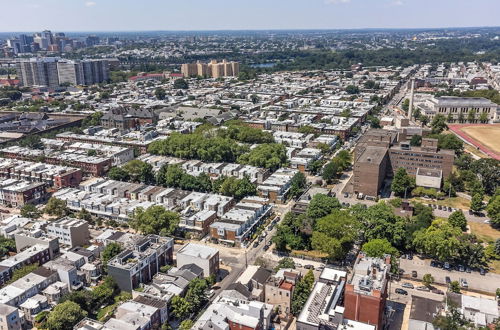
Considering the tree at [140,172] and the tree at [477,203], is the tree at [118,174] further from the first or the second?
the tree at [477,203]

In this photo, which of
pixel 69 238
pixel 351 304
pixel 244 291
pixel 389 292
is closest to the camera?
pixel 351 304

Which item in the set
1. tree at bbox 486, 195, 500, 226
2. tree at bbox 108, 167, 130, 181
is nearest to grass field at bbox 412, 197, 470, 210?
tree at bbox 486, 195, 500, 226

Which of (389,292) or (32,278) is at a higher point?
(32,278)

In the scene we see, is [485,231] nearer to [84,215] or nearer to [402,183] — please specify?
[402,183]

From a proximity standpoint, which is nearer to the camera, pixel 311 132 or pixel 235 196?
pixel 235 196

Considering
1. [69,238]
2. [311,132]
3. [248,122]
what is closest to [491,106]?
[311,132]

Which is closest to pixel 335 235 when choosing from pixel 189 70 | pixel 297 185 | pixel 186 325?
pixel 297 185

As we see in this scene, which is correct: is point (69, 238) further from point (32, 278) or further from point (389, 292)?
point (389, 292)
